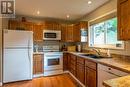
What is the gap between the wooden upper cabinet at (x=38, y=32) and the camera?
471 centimetres

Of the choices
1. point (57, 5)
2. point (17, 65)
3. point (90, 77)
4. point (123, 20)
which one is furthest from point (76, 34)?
point (123, 20)

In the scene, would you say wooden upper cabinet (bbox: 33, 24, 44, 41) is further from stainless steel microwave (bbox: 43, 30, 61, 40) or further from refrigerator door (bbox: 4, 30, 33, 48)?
refrigerator door (bbox: 4, 30, 33, 48)

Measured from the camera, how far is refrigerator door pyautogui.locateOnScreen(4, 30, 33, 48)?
11.8 feet

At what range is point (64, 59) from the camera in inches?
192

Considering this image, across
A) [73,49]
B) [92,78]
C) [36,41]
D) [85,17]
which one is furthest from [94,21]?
[36,41]

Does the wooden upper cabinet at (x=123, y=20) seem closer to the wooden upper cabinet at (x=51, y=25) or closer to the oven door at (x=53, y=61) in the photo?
the oven door at (x=53, y=61)

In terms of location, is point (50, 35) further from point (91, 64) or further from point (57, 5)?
point (91, 64)

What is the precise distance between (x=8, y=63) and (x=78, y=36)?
267 cm

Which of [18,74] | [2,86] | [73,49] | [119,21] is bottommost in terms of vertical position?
[2,86]

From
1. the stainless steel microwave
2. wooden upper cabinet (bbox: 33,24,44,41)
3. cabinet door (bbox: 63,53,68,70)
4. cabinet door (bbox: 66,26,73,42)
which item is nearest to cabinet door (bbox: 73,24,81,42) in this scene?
cabinet door (bbox: 66,26,73,42)

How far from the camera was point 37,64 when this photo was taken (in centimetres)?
438

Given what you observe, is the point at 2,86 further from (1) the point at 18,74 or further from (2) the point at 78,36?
(2) the point at 78,36

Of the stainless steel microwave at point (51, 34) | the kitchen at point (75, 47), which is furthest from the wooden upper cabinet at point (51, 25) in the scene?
the stainless steel microwave at point (51, 34)

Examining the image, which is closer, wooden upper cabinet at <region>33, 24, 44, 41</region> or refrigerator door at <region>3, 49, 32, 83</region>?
refrigerator door at <region>3, 49, 32, 83</region>
